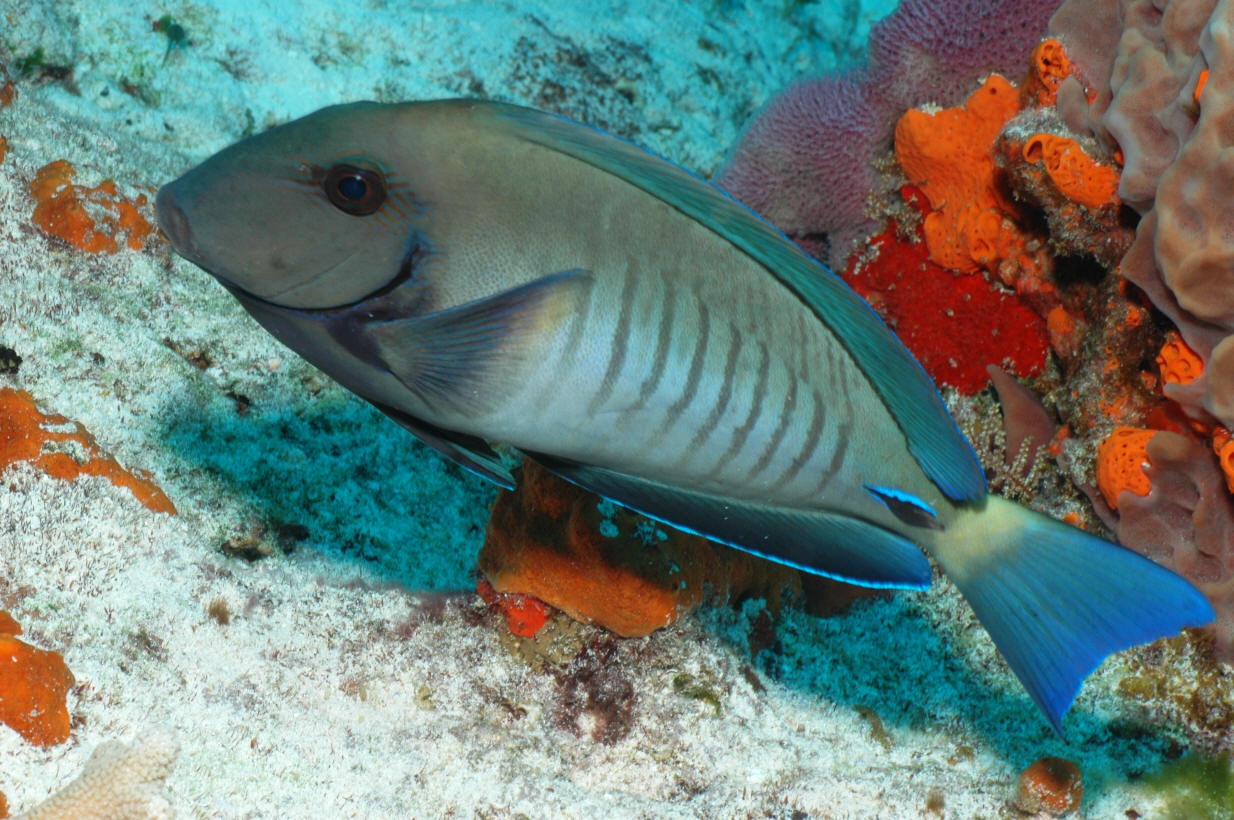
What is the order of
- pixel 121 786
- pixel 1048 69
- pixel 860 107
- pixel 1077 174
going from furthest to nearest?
1. pixel 860 107
2. pixel 1048 69
3. pixel 1077 174
4. pixel 121 786

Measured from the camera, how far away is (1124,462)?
3.10 metres

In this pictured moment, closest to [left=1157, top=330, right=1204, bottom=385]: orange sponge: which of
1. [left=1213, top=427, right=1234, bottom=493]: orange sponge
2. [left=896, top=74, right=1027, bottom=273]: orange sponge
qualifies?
[left=1213, top=427, right=1234, bottom=493]: orange sponge

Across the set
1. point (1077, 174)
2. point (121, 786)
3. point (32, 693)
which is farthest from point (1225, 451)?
point (32, 693)

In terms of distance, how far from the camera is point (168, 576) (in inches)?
108

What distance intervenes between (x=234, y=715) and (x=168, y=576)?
0.52 m

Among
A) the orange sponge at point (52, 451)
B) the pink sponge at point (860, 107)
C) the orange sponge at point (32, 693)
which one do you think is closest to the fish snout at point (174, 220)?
the orange sponge at point (32, 693)

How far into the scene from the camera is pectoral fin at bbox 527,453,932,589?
1.69 metres

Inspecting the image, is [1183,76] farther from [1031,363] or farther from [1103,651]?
[1103,651]

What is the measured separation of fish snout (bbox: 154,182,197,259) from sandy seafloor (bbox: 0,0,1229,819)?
154cm

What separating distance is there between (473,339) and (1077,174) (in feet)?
8.40

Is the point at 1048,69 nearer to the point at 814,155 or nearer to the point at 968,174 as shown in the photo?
the point at 968,174

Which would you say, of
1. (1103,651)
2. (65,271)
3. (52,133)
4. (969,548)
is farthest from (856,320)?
(52,133)

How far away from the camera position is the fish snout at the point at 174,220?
147 centimetres

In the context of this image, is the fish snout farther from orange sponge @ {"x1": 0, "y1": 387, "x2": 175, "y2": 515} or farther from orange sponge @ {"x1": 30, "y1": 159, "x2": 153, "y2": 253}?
orange sponge @ {"x1": 30, "y1": 159, "x2": 153, "y2": 253}
